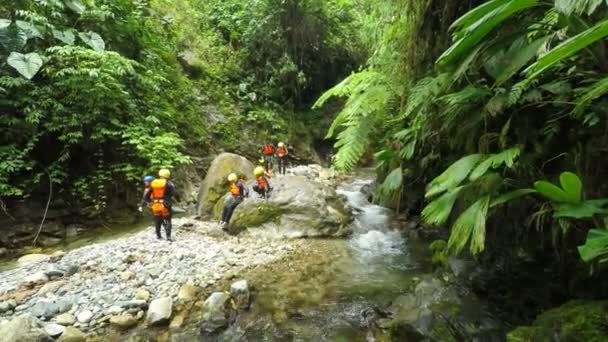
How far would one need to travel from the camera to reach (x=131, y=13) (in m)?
8.62

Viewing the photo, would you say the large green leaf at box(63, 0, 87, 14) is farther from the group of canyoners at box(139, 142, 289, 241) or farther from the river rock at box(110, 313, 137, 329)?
the river rock at box(110, 313, 137, 329)

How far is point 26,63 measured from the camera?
19.3 ft

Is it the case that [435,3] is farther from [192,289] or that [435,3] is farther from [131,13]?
[131,13]

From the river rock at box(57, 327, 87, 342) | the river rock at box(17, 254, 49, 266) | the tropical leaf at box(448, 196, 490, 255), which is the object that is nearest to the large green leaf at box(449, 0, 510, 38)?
the tropical leaf at box(448, 196, 490, 255)

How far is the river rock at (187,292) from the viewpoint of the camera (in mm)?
4156

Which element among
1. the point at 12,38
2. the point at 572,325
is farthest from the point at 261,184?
the point at 572,325

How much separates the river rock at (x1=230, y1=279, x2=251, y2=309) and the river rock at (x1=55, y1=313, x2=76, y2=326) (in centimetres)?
170

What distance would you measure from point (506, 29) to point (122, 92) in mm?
7312

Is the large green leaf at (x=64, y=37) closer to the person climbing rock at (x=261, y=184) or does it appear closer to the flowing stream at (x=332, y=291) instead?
the person climbing rock at (x=261, y=184)

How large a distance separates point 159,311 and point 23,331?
118cm

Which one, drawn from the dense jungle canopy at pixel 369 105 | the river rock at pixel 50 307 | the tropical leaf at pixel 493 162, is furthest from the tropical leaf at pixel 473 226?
the river rock at pixel 50 307

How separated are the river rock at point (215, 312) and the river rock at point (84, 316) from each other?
1224 millimetres

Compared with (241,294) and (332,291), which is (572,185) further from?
(241,294)

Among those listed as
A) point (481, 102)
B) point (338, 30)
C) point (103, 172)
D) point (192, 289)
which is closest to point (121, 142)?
point (103, 172)
